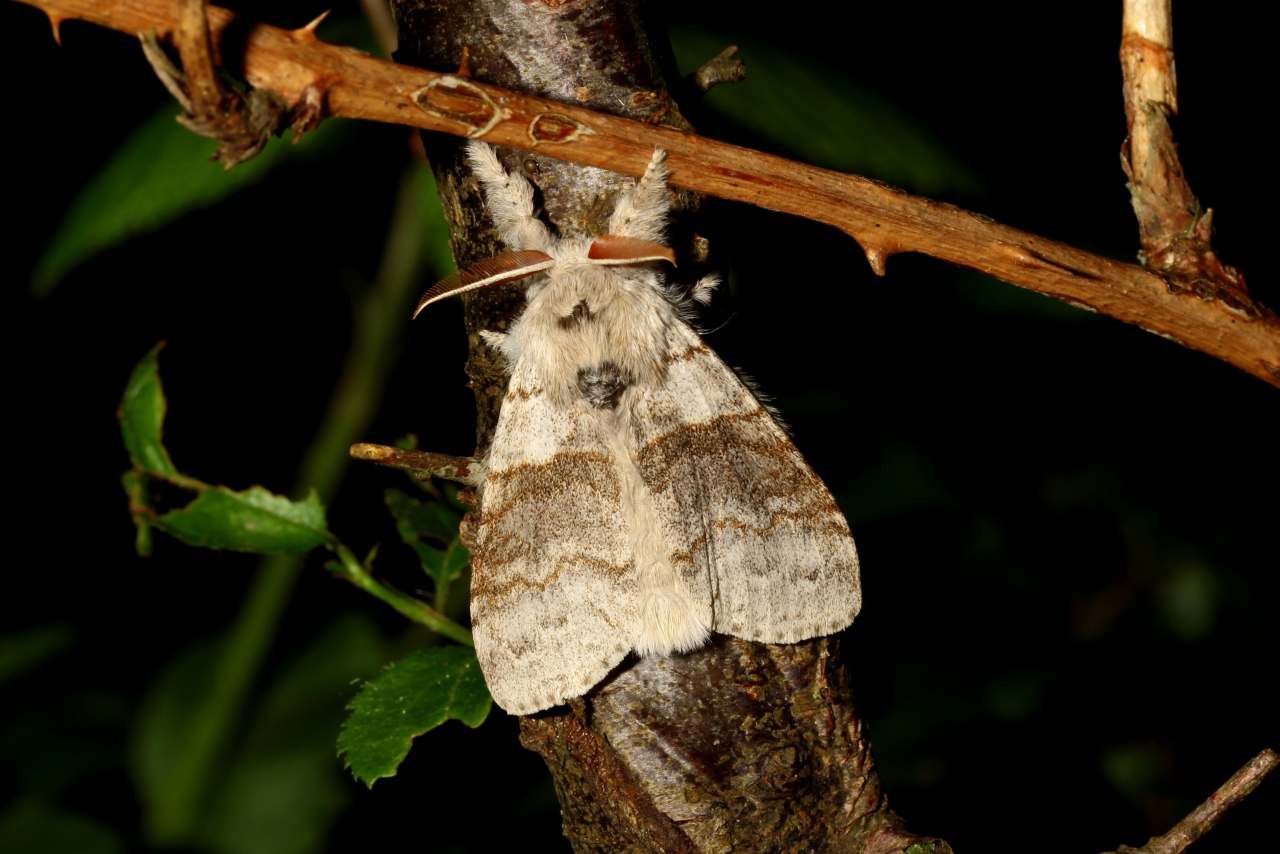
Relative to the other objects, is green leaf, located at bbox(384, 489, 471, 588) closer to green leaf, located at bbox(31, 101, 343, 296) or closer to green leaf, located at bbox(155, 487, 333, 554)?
green leaf, located at bbox(155, 487, 333, 554)

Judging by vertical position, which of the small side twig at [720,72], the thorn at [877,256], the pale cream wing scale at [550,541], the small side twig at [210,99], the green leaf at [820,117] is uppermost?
the small side twig at [210,99]

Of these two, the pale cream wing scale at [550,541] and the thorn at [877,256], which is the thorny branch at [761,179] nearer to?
the thorn at [877,256]

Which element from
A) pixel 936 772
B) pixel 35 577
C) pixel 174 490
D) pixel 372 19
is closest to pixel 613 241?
pixel 372 19

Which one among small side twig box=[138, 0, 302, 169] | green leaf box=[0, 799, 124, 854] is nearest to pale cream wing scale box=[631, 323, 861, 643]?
small side twig box=[138, 0, 302, 169]

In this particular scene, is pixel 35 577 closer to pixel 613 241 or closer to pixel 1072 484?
pixel 613 241

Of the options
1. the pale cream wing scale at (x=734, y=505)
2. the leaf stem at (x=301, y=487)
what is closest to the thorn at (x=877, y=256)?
the pale cream wing scale at (x=734, y=505)

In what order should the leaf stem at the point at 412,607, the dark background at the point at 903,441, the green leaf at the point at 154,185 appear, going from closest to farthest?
the leaf stem at the point at 412,607 < the green leaf at the point at 154,185 < the dark background at the point at 903,441

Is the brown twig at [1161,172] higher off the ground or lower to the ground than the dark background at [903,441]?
higher

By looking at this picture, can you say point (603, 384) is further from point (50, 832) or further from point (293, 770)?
point (50, 832)

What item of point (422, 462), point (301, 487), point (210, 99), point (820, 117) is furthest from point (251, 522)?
point (820, 117)
